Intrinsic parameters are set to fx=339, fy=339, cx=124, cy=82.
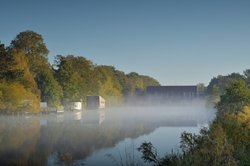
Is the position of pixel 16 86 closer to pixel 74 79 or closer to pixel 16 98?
pixel 16 98

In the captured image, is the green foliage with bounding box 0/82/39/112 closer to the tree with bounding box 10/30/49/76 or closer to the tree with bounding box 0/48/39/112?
the tree with bounding box 0/48/39/112

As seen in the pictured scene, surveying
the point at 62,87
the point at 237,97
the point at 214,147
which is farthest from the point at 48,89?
the point at 214,147

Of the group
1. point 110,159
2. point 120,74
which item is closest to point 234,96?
point 110,159

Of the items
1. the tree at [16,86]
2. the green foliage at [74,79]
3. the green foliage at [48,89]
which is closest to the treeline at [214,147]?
the tree at [16,86]

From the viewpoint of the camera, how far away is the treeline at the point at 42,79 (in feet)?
206

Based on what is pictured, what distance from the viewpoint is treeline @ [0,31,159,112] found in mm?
62838

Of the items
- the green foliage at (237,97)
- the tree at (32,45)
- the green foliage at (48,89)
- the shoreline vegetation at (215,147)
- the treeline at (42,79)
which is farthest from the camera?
the tree at (32,45)

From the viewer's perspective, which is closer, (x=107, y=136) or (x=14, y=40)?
(x=107, y=136)

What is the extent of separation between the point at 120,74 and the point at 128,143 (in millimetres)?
125322

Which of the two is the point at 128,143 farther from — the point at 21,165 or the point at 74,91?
the point at 74,91

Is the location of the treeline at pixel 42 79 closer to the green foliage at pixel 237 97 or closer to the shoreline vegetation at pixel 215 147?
the green foliage at pixel 237 97

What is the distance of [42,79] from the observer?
7969 centimetres

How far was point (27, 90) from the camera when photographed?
64875 mm

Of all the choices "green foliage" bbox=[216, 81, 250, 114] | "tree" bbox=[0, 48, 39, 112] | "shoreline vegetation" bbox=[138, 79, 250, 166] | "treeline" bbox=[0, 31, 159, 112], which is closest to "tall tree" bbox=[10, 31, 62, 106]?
"treeline" bbox=[0, 31, 159, 112]
